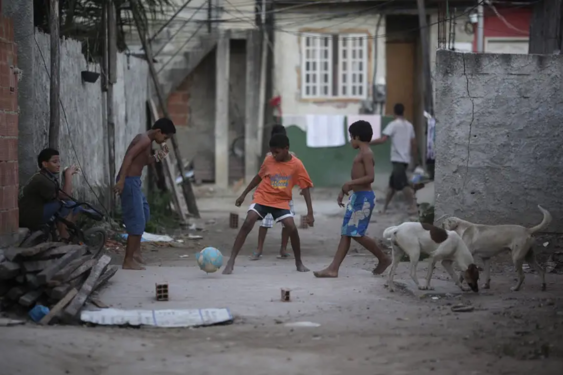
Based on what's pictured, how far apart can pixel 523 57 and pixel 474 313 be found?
4.26 metres

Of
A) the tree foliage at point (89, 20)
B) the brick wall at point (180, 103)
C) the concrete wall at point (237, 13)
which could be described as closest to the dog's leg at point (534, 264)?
the tree foliage at point (89, 20)

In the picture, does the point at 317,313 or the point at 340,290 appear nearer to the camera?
the point at 317,313

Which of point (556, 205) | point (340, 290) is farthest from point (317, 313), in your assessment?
point (556, 205)

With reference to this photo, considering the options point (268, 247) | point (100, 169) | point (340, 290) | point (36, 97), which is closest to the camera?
point (340, 290)

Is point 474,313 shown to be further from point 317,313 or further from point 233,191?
point 233,191

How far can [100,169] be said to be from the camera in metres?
13.4

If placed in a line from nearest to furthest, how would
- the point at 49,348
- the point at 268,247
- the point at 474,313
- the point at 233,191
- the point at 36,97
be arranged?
the point at 49,348 → the point at 474,313 → the point at 36,97 → the point at 268,247 → the point at 233,191

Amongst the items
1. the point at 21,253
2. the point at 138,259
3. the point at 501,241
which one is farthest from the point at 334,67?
the point at 21,253

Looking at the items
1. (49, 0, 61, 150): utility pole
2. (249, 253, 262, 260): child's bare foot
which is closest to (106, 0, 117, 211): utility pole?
(49, 0, 61, 150): utility pole

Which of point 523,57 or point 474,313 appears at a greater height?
point 523,57

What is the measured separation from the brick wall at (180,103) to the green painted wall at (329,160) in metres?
2.69

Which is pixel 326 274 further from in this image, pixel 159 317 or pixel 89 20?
pixel 89 20

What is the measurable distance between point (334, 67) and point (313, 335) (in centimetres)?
1686

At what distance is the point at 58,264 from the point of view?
7.34m
